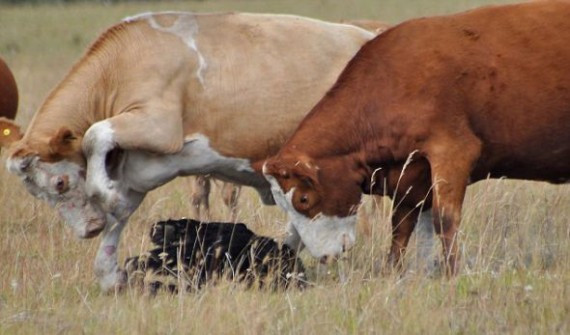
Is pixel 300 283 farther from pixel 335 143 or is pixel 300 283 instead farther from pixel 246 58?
pixel 246 58

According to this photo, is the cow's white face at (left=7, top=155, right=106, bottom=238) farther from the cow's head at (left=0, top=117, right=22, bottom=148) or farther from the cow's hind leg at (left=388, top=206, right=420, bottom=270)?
the cow's hind leg at (left=388, top=206, right=420, bottom=270)

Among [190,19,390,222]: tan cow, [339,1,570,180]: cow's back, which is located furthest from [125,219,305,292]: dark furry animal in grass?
[190,19,390,222]: tan cow

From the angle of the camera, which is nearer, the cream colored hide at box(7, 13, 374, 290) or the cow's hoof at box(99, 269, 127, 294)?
the cow's hoof at box(99, 269, 127, 294)

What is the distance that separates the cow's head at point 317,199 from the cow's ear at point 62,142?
57.6 inches

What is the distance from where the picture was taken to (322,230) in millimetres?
9578

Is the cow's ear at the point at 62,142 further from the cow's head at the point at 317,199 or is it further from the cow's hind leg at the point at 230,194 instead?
the cow's hind leg at the point at 230,194

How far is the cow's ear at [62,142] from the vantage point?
1007cm

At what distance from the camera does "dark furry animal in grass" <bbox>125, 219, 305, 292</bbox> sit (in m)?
9.62

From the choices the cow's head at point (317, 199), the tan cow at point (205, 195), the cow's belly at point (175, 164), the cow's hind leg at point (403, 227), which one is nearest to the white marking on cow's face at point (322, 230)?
the cow's head at point (317, 199)

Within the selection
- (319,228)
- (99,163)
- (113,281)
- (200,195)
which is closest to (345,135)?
(319,228)

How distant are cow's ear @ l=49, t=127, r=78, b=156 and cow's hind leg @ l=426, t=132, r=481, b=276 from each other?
246cm

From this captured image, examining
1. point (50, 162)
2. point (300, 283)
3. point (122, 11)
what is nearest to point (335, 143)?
point (300, 283)

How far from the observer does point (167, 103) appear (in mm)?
10203

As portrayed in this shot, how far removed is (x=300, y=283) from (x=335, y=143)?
0.93m
